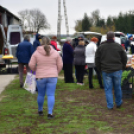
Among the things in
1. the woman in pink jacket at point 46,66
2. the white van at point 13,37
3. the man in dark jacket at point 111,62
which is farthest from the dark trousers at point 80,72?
the white van at point 13,37

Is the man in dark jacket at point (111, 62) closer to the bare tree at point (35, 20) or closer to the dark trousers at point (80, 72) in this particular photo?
the dark trousers at point (80, 72)

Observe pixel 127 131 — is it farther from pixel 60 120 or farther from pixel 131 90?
pixel 131 90

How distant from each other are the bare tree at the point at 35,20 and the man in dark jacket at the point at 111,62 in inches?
2271

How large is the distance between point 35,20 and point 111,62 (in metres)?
64.7

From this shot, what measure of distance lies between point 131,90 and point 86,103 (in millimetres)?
1377

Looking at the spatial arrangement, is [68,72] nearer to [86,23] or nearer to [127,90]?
[127,90]

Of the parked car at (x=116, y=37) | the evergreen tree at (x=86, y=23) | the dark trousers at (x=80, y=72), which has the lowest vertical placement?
the dark trousers at (x=80, y=72)

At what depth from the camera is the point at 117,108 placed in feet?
26.8

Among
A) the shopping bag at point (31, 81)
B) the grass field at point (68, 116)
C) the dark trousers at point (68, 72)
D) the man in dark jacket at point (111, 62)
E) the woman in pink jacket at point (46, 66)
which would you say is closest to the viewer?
the grass field at point (68, 116)

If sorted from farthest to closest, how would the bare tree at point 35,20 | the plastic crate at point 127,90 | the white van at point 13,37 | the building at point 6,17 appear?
the bare tree at point 35,20, the building at point 6,17, the white van at point 13,37, the plastic crate at point 127,90

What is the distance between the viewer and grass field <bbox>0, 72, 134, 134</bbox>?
20.5 ft

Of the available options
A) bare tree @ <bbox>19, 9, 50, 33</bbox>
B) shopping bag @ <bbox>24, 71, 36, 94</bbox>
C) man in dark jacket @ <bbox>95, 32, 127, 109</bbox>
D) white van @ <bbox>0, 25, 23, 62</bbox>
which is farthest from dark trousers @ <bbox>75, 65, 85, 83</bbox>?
bare tree @ <bbox>19, 9, 50, 33</bbox>

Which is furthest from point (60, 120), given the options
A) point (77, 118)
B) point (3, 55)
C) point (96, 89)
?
point (3, 55)

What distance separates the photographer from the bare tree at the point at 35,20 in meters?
68.3
